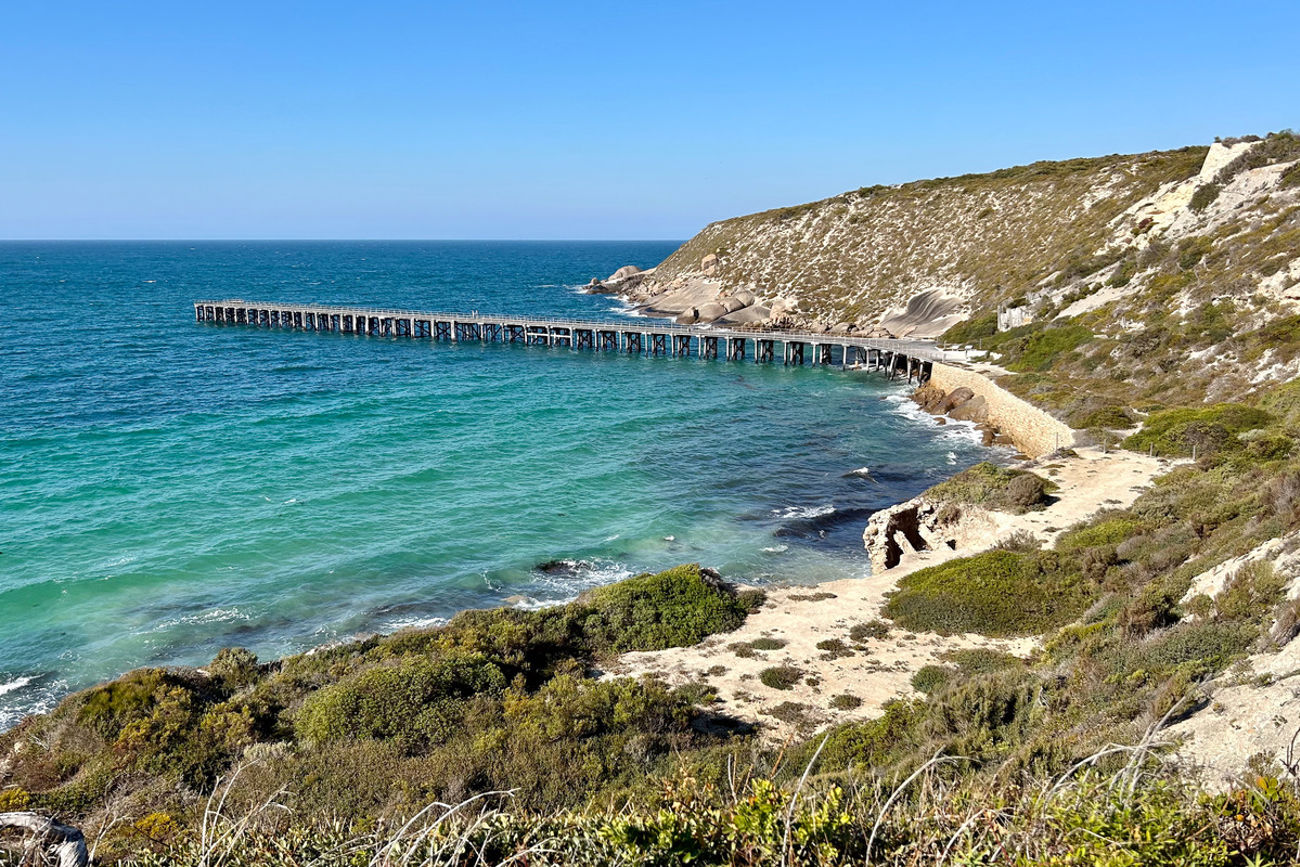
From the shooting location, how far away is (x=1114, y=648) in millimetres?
13445

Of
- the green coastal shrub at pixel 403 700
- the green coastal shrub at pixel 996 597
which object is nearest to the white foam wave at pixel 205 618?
the green coastal shrub at pixel 403 700

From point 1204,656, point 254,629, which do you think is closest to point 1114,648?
point 1204,656

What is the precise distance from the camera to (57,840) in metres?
7.20

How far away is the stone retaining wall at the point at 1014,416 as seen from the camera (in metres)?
33.8

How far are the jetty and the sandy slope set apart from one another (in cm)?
3309

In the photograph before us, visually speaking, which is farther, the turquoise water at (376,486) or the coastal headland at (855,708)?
the turquoise water at (376,486)

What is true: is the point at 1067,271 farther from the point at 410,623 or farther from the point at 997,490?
the point at 410,623

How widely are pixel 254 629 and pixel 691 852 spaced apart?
19358mm

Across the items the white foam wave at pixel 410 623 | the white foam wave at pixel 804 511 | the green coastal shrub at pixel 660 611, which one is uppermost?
the green coastal shrub at pixel 660 611

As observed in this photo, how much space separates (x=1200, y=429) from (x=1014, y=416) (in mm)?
11478

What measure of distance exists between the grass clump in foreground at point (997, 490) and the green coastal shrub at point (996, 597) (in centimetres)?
395

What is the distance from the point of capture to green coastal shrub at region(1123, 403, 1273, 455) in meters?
27.8

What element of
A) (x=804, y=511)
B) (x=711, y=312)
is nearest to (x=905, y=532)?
(x=804, y=511)

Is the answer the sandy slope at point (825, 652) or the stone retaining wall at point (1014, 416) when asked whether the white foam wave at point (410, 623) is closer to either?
the sandy slope at point (825, 652)
